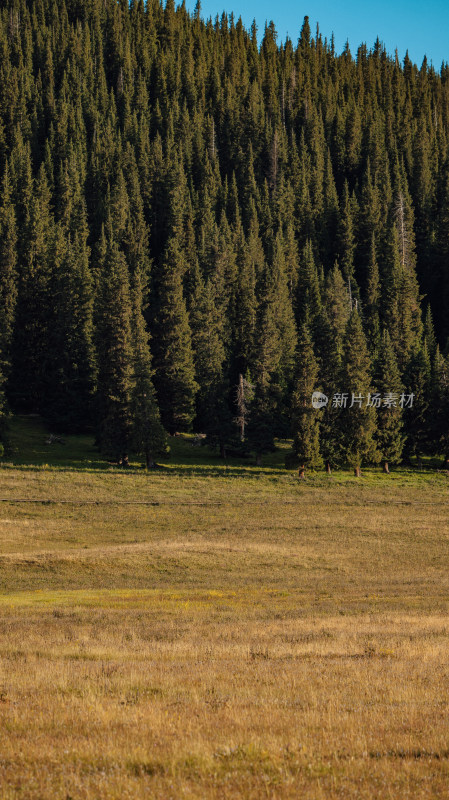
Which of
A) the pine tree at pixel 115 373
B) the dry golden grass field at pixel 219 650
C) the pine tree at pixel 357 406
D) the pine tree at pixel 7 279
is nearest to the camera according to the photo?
the dry golden grass field at pixel 219 650

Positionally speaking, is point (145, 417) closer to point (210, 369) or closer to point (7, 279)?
point (210, 369)

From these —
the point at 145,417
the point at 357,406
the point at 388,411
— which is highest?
the point at 357,406

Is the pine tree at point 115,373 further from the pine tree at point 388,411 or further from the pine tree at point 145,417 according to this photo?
the pine tree at point 388,411

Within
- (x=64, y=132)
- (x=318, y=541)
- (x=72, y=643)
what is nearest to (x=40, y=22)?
(x=64, y=132)

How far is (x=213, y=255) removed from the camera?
11631 centimetres

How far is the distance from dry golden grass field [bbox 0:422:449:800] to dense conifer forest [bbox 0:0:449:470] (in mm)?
23376

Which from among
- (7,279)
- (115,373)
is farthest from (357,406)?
(7,279)

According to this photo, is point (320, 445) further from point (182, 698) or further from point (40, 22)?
point (40, 22)

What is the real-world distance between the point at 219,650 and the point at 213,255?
10036 cm

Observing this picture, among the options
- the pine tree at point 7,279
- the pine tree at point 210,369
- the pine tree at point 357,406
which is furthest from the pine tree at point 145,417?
the pine tree at point 357,406

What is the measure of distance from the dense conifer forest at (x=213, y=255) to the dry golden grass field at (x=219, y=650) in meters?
23.4

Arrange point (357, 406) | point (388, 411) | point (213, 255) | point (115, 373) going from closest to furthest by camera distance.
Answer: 1. point (357, 406)
2. point (115, 373)
3. point (388, 411)
4. point (213, 255)

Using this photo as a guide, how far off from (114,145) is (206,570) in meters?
124

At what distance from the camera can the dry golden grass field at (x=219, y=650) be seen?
395 inches
